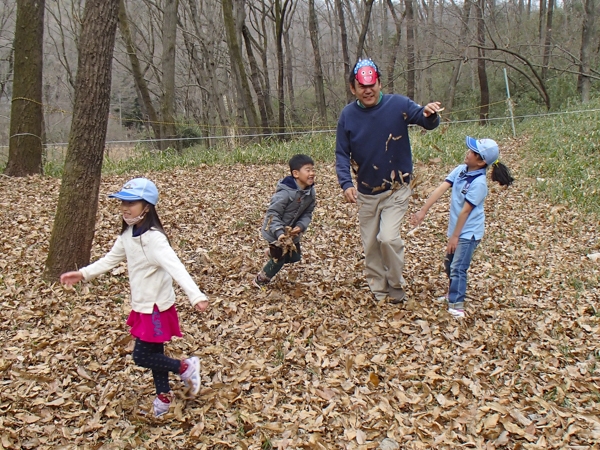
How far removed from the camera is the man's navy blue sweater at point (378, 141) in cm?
491

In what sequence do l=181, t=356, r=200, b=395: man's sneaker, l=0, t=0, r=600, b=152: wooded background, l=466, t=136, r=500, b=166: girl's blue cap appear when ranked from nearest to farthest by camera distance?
l=181, t=356, r=200, b=395: man's sneaker → l=466, t=136, r=500, b=166: girl's blue cap → l=0, t=0, r=600, b=152: wooded background

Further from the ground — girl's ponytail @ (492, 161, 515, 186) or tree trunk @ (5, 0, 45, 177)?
tree trunk @ (5, 0, 45, 177)

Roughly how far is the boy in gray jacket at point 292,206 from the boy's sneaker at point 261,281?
1.28 ft

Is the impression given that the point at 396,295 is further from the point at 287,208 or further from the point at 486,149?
the point at 486,149

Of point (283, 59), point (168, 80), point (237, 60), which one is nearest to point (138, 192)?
point (168, 80)

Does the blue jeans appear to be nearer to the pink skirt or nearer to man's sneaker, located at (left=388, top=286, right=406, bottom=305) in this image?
man's sneaker, located at (left=388, top=286, right=406, bottom=305)

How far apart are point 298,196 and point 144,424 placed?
A: 2.64 metres

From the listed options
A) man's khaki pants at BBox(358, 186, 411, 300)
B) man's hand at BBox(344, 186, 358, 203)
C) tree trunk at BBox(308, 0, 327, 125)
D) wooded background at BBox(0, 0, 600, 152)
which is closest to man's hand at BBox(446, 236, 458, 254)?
man's khaki pants at BBox(358, 186, 411, 300)

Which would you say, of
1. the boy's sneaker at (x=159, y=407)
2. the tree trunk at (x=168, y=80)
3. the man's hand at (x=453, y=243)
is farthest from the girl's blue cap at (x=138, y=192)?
the tree trunk at (x=168, y=80)

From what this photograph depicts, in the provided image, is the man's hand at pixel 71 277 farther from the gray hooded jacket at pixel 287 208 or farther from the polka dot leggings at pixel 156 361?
the gray hooded jacket at pixel 287 208

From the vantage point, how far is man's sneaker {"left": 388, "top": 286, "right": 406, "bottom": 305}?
5.47 meters

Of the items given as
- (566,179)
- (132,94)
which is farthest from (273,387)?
(132,94)

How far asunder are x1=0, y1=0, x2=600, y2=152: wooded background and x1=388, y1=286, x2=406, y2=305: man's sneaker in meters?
8.71

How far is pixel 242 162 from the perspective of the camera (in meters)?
12.6
